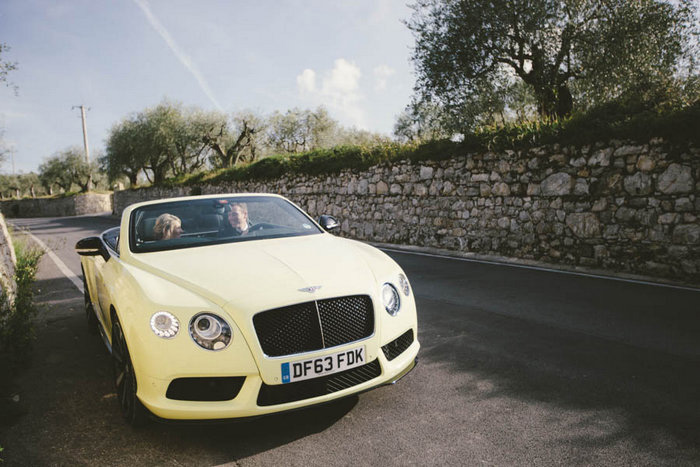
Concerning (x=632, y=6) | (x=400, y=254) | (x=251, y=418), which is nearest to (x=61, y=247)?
(x=400, y=254)

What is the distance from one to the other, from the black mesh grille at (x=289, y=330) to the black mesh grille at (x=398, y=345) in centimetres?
51

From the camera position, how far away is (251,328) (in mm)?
2490

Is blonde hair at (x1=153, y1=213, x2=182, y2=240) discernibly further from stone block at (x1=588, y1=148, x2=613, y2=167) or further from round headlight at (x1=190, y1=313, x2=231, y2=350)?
stone block at (x1=588, y1=148, x2=613, y2=167)

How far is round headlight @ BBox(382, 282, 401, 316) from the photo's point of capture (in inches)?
116

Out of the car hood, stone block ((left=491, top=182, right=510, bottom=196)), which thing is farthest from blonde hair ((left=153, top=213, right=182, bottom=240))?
stone block ((left=491, top=182, right=510, bottom=196))

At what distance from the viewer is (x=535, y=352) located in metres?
3.99

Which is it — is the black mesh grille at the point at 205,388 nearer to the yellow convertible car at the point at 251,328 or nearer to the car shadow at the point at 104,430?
the yellow convertible car at the point at 251,328

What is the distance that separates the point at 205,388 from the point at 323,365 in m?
0.69

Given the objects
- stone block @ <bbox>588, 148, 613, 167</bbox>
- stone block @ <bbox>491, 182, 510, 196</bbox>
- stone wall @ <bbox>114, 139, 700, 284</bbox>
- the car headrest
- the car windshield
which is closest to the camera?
the car windshield

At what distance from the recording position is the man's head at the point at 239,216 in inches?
160

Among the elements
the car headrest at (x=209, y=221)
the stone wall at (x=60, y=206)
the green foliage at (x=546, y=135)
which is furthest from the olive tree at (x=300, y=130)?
the car headrest at (x=209, y=221)

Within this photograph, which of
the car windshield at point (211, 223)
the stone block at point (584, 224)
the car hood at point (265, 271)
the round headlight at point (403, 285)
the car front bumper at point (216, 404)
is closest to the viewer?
the car front bumper at point (216, 404)

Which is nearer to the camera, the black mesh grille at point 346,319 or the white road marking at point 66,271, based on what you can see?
the black mesh grille at point 346,319

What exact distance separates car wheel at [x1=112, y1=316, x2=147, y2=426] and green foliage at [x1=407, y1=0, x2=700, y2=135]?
10.2 m
